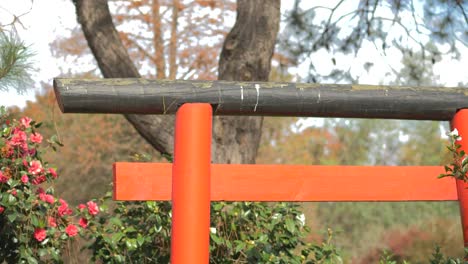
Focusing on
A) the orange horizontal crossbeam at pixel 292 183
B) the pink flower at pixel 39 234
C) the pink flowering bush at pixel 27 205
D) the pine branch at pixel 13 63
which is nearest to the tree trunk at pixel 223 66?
the pine branch at pixel 13 63

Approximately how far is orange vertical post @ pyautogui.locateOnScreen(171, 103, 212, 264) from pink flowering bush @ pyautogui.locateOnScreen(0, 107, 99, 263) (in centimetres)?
120

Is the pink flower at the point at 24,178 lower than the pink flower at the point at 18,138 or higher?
lower

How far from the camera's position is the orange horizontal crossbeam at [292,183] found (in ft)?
7.75

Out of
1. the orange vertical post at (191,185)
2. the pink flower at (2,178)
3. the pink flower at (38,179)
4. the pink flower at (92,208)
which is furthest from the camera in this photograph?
the pink flower at (92,208)

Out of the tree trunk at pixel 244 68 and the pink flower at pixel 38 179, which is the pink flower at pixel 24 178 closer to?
the pink flower at pixel 38 179

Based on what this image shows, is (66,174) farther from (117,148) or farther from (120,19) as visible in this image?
(120,19)

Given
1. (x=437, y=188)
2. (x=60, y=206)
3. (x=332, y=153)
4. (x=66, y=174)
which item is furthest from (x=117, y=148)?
(x=437, y=188)

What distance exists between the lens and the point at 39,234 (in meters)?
3.30

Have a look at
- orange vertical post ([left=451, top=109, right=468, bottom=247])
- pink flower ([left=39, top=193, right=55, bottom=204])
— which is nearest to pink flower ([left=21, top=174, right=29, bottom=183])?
pink flower ([left=39, top=193, right=55, bottom=204])

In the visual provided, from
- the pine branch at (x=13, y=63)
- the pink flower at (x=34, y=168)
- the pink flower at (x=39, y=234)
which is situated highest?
the pine branch at (x=13, y=63)

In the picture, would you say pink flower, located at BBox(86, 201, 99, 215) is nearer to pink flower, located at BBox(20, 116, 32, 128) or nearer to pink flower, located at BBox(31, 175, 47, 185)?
pink flower, located at BBox(31, 175, 47, 185)

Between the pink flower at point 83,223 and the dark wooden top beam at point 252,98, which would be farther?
the pink flower at point 83,223

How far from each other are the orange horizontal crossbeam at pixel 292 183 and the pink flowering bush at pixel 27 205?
108cm

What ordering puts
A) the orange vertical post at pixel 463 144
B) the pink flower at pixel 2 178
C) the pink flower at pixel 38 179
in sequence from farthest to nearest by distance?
1. the pink flower at pixel 38 179
2. the pink flower at pixel 2 178
3. the orange vertical post at pixel 463 144
